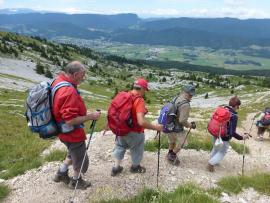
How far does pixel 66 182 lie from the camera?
11.5 metres

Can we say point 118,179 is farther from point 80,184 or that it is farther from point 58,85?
point 58,85

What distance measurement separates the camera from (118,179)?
11938mm

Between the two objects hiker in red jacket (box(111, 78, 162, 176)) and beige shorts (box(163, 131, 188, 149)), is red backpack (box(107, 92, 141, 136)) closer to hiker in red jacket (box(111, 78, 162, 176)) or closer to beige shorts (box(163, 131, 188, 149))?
hiker in red jacket (box(111, 78, 162, 176))

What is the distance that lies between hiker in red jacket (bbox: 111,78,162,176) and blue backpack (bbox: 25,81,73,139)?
211 cm

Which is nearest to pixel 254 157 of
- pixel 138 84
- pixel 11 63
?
pixel 138 84

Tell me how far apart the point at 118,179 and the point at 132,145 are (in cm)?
112

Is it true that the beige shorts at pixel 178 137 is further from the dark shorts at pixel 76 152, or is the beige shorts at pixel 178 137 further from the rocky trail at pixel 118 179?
the dark shorts at pixel 76 152

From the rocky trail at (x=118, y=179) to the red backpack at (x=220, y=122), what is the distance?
5.16ft

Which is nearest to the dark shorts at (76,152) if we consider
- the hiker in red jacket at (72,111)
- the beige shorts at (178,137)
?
the hiker in red jacket at (72,111)

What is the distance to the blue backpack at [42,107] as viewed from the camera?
9508 millimetres

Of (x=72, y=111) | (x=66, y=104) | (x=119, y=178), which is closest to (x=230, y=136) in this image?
(x=119, y=178)

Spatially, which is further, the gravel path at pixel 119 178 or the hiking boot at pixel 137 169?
the hiking boot at pixel 137 169

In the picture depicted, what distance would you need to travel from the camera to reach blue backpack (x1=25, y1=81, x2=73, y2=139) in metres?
9.51

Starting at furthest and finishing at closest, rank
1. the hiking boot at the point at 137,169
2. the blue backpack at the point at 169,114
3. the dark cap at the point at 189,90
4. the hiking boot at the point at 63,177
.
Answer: the blue backpack at the point at 169,114
the dark cap at the point at 189,90
the hiking boot at the point at 137,169
the hiking boot at the point at 63,177
